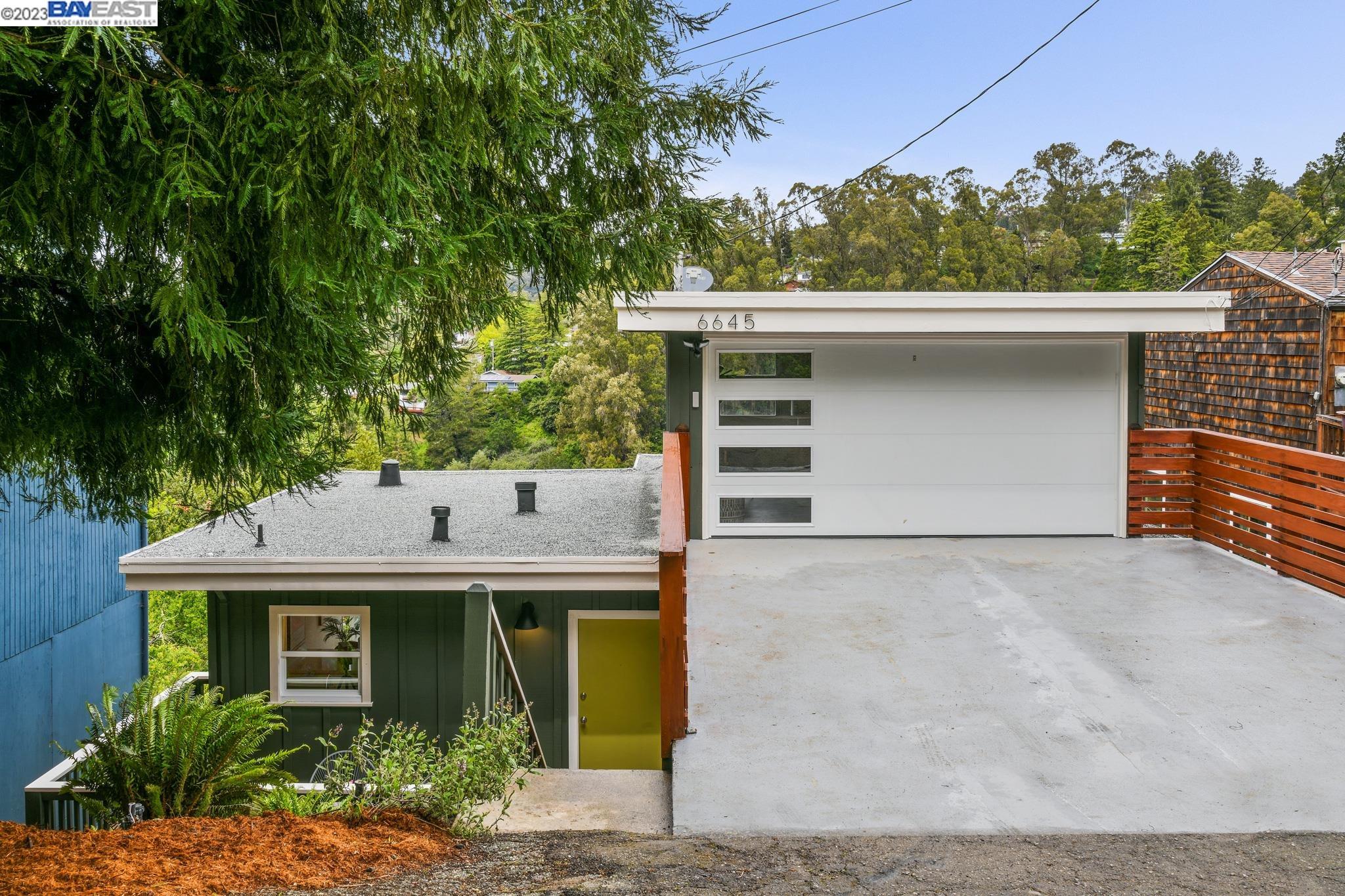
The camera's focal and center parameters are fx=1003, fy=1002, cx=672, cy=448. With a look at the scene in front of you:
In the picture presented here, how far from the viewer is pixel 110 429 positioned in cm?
397

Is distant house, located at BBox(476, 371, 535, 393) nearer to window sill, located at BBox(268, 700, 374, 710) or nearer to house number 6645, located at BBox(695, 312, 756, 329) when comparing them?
window sill, located at BBox(268, 700, 374, 710)

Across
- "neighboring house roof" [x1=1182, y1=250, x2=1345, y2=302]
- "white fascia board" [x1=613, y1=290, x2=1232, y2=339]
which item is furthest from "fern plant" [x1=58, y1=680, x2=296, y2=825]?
"neighboring house roof" [x1=1182, y1=250, x2=1345, y2=302]

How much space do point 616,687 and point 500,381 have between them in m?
32.1

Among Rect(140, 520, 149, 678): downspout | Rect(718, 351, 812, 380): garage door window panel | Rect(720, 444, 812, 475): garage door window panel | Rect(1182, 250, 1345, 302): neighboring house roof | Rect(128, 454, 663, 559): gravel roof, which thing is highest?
Rect(1182, 250, 1345, 302): neighboring house roof

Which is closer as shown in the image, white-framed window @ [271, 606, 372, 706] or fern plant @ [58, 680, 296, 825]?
fern plant @ [58, 680, 296, 825]

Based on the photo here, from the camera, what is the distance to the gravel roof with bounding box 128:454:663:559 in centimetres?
754

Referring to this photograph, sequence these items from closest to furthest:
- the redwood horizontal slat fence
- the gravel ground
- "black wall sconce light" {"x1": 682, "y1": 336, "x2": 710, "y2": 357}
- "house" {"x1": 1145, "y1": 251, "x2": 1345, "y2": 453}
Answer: the gravel ground < the redwood horizontal slat fence < "black wall sconce light" {"x1": 682, "y1": 336, "x2": 710, "y2": 357} < "house" {"x1": 1145, "y1": 251, "x2": 1345, "y2": 453}

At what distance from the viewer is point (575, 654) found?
784 cm

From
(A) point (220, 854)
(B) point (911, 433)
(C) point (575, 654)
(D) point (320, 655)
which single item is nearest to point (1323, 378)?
(B) point (911, 433)

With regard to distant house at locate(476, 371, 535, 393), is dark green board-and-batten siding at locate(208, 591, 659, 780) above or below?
below

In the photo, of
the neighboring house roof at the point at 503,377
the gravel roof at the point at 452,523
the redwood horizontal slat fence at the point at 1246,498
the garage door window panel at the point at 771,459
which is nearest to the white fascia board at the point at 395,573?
the gravel roof at the point at 452,523

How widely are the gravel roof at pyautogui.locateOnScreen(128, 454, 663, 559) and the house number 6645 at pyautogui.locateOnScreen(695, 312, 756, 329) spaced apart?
1720mm

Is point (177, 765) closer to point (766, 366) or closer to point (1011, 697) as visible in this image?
point (1011, 697)

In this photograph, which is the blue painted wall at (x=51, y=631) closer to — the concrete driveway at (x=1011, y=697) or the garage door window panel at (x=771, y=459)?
the garage door window panel at (x=771, y=459)
